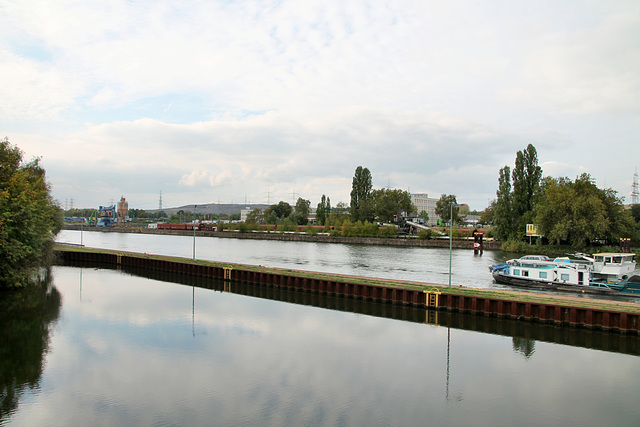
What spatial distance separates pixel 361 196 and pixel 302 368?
124904 millimetres

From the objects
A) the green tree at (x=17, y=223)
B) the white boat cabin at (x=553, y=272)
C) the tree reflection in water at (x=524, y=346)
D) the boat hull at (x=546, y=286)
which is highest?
the green tree at (x=17, y=223)

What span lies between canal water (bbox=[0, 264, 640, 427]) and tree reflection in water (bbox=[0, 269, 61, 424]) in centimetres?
10

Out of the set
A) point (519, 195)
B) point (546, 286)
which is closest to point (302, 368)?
point (546, 286)

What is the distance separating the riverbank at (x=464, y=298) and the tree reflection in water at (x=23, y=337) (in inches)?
684

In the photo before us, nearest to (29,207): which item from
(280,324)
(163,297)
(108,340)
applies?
(163,297)

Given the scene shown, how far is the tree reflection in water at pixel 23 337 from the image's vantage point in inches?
723

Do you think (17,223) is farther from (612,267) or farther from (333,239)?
(333,239)

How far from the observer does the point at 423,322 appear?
3019 cm

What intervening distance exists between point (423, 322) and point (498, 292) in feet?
24.5

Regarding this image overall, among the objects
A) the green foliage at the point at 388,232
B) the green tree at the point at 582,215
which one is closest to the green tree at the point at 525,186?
the green tree at the point at 582,215

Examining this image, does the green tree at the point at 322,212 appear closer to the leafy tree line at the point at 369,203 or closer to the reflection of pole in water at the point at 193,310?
the leafy tree line at the point at 369,203

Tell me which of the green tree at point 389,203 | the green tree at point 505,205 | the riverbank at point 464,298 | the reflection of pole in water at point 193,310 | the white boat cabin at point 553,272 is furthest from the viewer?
the green tree at point 389,203

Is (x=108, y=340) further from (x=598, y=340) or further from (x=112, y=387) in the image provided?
(x=598, y=340)

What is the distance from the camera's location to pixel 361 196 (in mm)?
144375
